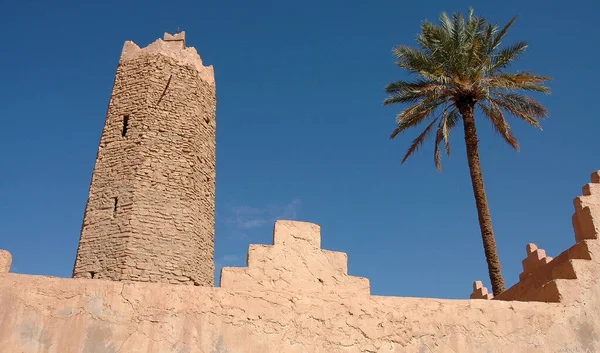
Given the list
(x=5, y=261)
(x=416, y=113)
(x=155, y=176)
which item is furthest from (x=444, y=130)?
(x=5, y=261)

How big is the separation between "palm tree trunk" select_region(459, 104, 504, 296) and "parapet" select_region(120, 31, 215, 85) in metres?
7.77

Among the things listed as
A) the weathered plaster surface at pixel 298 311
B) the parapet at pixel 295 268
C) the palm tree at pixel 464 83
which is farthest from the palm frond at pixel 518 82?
the parapet at pixel 295 268

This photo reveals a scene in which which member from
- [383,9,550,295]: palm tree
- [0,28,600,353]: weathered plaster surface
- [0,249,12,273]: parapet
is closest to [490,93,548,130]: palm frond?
[383,9,550,295]: palm tree

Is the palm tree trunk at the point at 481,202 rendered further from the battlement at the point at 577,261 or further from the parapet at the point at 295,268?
the parapet at the point at 295,268

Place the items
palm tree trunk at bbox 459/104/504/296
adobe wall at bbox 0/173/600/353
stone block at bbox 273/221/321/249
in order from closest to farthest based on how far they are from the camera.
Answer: adobe wall at bbox 0/173/600/353, stone block at bbox 273/221/321/249, palm tree trunk at bbox 459/104/504/296

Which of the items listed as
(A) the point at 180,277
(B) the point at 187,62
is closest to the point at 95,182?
(A) the point at 180,277

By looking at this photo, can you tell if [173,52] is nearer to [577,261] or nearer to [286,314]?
[286,314]

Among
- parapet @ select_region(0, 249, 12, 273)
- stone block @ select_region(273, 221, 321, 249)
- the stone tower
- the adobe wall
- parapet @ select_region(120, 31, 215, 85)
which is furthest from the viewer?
parapet @ select_region(120, 31, 215, 85)

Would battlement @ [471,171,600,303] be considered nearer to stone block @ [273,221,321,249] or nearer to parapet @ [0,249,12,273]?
stone block @ [273,221,321,249]

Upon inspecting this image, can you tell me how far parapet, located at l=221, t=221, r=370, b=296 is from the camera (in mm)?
6426

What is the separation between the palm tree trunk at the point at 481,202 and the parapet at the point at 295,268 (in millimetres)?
7552

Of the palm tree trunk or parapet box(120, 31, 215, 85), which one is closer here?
the palm tree trunk

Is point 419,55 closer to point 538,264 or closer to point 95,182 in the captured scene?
point 538,264

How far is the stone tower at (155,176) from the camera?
14.1 m
